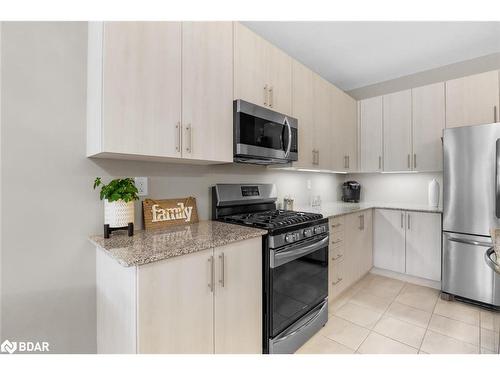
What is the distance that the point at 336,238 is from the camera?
2369 mm

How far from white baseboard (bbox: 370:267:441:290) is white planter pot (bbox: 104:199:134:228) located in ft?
9.84

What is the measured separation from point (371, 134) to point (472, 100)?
1027 mm

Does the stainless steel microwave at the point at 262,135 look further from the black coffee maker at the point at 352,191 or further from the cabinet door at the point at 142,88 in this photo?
the black coffee maker at the point at 352,191

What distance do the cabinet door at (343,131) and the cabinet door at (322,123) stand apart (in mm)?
100

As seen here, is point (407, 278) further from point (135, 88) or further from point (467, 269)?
point (135, 88)

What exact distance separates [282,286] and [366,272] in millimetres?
1846

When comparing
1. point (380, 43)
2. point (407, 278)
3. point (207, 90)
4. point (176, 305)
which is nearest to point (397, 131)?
point (380, 43)

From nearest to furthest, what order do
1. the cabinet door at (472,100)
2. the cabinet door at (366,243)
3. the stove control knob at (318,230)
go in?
the stove control knob at (318,230)
the cabinet door at (472,100)
the cabinet door at (366,243)

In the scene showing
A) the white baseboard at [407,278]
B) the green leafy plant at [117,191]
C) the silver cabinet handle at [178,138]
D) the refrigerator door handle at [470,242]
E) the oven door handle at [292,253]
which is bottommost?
the white baseboard at [407,278]

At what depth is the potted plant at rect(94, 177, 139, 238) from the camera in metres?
1.33

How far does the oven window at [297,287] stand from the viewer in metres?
1.59

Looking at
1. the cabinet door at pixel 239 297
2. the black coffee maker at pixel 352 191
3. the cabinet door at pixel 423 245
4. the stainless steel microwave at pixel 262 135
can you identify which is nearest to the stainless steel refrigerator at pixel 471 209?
the cabinet door at pixel 423 245

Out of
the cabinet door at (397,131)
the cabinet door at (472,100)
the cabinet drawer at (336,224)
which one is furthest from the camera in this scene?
the cabinet door at (397,131)

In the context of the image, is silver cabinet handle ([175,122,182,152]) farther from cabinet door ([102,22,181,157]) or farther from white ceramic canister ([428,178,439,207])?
white ceramic canister ([428,178,439,207])
